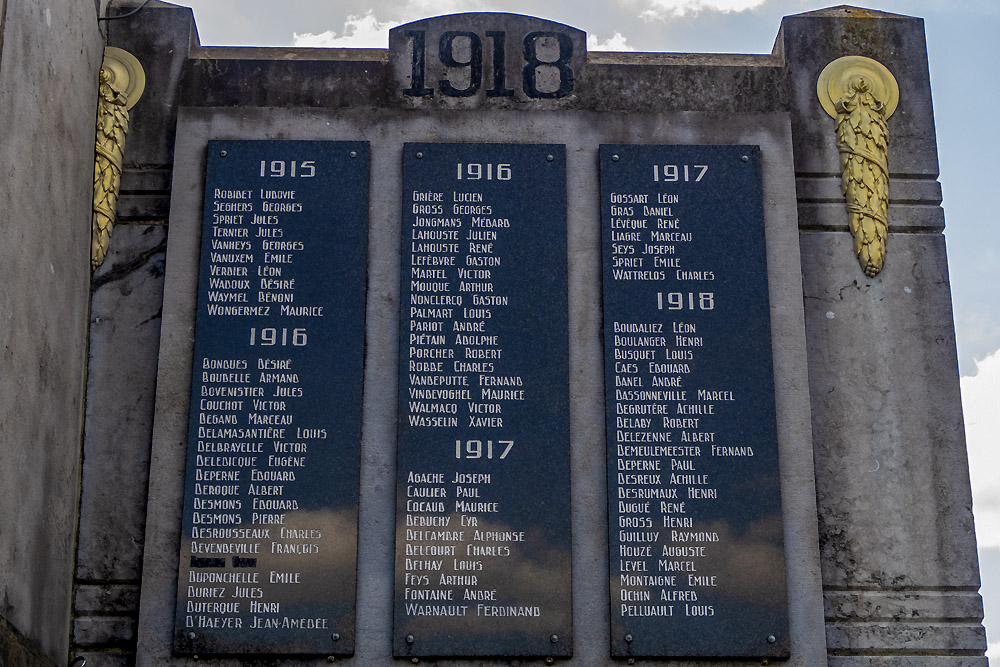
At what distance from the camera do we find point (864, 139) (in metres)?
12.7

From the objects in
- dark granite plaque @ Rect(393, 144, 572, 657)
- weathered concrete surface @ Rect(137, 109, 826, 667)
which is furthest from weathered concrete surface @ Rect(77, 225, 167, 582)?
dark granite plaque @ Rect(393, 144, 572, 657)

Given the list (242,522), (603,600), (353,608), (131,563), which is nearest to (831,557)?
(603,600)

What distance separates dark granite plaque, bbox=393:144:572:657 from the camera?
11.0 m

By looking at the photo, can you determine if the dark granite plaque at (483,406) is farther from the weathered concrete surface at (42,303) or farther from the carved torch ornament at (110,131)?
the weathered concrete surface at (42,303)

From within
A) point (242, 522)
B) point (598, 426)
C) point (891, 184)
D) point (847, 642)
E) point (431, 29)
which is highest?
point (431, 29)

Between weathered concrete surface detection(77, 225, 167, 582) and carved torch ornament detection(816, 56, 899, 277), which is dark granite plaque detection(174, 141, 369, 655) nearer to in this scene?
weathered concrete surface detection(77, 225, 167, 582)

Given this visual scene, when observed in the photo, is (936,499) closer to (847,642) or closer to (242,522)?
(847,642)

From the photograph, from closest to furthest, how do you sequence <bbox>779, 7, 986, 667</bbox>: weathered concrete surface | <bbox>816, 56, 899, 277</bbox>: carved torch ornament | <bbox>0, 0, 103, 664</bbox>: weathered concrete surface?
1. <bbox>0, 0, 103, 664</bbox>: weathered concrete surface
2. <bbox>779, 7, 986, 667</bbox>: weathered concrete surface
3. <bbox>816, 56, 899, 277</bbox>: carved torch ornament

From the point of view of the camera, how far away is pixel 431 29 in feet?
42.7

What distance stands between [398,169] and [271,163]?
44.0 inches

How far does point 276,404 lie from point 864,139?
19.0 feet

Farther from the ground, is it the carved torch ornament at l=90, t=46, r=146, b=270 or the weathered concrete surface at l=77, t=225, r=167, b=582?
the carved torch ornament at l=90, t=46, r=146, b=270

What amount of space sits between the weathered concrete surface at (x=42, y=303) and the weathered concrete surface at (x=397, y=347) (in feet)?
2.35

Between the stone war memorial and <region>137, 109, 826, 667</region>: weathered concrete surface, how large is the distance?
0.03m
